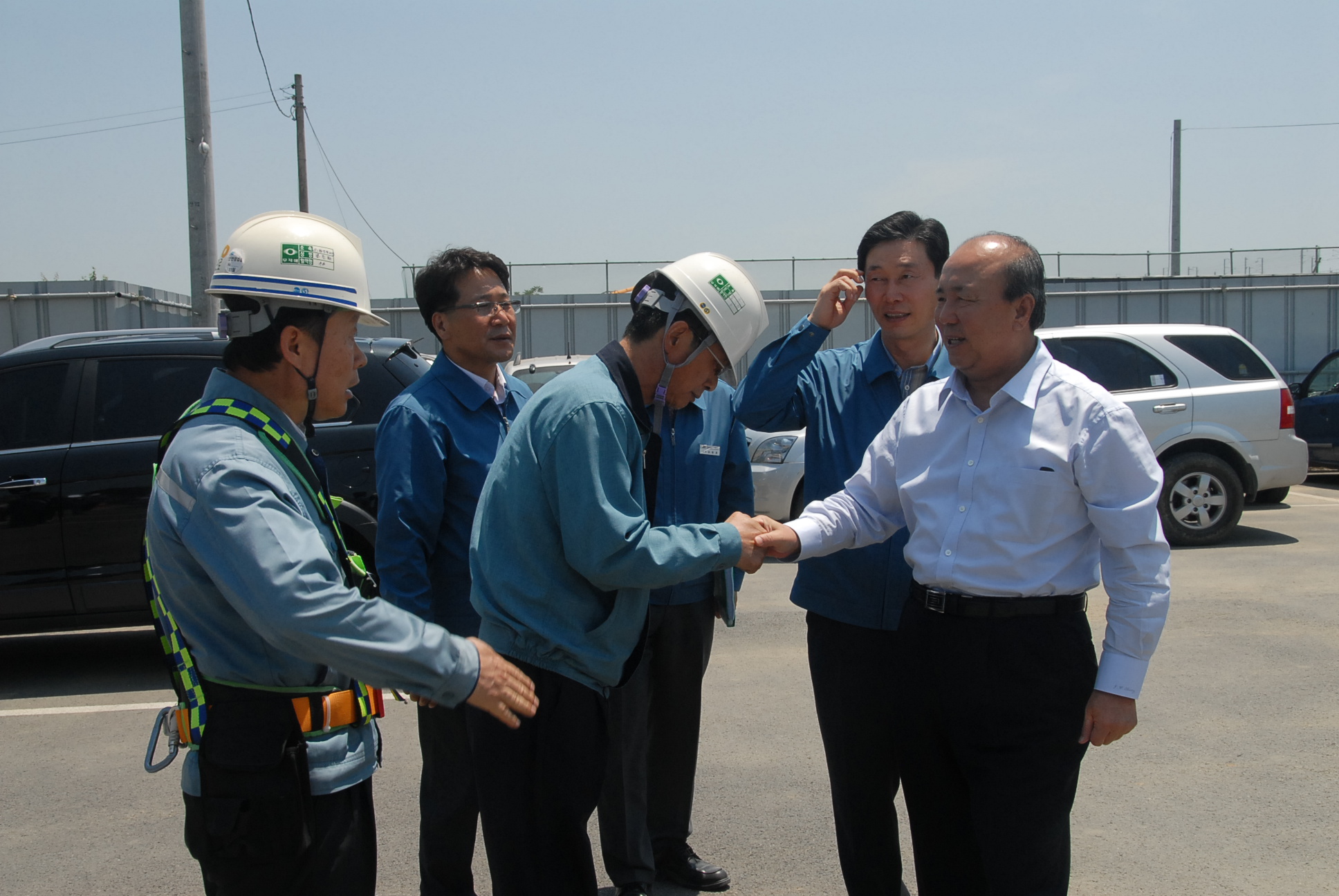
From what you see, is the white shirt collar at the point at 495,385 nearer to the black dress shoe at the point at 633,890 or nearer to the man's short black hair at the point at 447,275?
the man's short black hair at the point at 447,275

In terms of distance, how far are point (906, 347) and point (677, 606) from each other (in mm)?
1205

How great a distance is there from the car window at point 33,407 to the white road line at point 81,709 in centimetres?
147

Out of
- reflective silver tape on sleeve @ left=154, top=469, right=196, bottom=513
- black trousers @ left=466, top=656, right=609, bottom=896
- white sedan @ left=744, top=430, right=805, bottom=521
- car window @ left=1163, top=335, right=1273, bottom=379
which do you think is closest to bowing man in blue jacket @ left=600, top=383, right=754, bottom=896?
black trousers @ left=466, top=656, right=609, bottom=896

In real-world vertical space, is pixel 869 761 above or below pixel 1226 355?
below

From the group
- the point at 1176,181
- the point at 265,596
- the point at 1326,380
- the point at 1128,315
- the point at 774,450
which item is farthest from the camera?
the point at 1176,181

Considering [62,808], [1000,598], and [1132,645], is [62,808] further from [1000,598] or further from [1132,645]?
[1132,645]

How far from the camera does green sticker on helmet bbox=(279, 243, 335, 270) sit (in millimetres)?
2193

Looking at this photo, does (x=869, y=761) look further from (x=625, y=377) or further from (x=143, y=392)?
(x=143, y=392)

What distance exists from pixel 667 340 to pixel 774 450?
7.62 meters

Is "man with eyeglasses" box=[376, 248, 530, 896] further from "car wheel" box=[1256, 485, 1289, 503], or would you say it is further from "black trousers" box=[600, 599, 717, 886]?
"car wheel" box=[1256, 485, 1289, 503]

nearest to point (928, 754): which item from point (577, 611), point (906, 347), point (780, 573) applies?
point (577, 611)

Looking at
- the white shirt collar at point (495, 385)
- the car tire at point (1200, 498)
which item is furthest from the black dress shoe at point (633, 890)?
the car tire at point (1200, 498)

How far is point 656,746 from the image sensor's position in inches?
148

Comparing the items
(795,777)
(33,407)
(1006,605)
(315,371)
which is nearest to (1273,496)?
(795,777)
